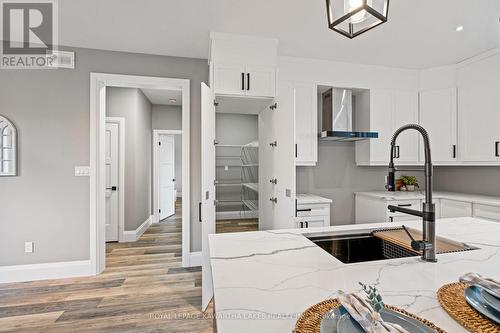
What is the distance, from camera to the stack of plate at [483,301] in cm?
59

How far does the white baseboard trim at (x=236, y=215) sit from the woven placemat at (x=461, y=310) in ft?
15.4

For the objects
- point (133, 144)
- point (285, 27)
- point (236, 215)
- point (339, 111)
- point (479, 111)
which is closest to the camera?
point (285, 27)

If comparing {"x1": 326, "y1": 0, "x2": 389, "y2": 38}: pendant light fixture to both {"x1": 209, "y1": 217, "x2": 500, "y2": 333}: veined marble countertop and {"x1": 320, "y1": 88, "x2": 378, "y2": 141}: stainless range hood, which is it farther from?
{"x1": 320, "y1": 88, "x2": 378, "y2": 141}: stainless range hood

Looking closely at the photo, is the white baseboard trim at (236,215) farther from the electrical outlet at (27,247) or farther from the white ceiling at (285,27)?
the white ceiling at (285,27)

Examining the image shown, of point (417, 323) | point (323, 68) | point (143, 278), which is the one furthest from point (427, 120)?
point (143, 278)

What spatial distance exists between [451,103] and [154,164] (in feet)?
17.5

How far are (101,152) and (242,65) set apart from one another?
77.6 inches

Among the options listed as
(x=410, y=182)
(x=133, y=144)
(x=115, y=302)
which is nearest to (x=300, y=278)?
(x=115, y=302)

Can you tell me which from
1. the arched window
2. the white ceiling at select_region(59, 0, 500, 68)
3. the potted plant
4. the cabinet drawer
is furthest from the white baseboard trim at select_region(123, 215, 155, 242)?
the cabinet drawer

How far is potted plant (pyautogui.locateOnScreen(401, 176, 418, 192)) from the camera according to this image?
11.0 feet

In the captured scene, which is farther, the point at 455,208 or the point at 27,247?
the point at 455,208

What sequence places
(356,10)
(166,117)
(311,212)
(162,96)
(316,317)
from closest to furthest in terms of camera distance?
1. (316,317)
2. (356,10)
3. (311,212)
4. (162,96)
5. (166,117)

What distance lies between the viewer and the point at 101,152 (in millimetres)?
2746

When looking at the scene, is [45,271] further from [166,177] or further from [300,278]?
[166,177]
